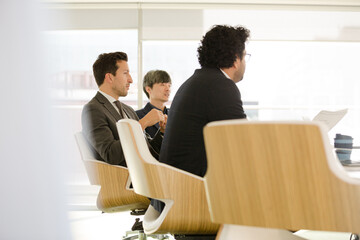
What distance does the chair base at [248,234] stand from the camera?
1.51m

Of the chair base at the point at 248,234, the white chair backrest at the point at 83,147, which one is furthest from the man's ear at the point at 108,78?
the chair base at the point at 248,234

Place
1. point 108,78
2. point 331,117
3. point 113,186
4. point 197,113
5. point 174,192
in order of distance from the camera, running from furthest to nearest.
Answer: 1. point 108,78
2. point 113,186
3. point 331,117
4. point 197,113
5. point 174,192

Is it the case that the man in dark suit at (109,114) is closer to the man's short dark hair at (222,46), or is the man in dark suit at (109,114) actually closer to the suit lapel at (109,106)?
the suit lapel at (109,106)

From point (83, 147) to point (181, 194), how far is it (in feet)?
4.38

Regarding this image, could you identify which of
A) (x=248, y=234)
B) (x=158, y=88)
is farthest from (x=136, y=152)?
(x=158, y=88)

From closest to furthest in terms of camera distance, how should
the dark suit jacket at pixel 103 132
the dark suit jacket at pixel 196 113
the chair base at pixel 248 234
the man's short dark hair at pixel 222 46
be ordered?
the chair base at pixel 248 234 < the dark suit jacket at pixel 196 113 < the man's short dark hair at pixel 222 46 < the dark suit jacket at pixel 103 132

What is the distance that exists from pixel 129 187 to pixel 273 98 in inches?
158

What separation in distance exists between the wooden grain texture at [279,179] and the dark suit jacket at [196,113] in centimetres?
78

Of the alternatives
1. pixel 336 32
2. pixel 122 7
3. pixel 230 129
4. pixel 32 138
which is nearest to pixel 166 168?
pixel 32 138

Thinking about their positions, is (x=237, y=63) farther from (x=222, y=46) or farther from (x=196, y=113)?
(x=196, y=113)

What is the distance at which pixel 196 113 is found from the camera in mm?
2197

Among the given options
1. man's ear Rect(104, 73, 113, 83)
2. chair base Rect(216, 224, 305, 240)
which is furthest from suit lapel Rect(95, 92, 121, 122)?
chair base Rect(216, 224, 305, 240)

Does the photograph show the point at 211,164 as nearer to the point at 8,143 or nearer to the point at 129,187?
the point at 8,143

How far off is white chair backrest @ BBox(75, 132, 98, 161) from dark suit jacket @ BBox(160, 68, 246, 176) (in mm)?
1011
